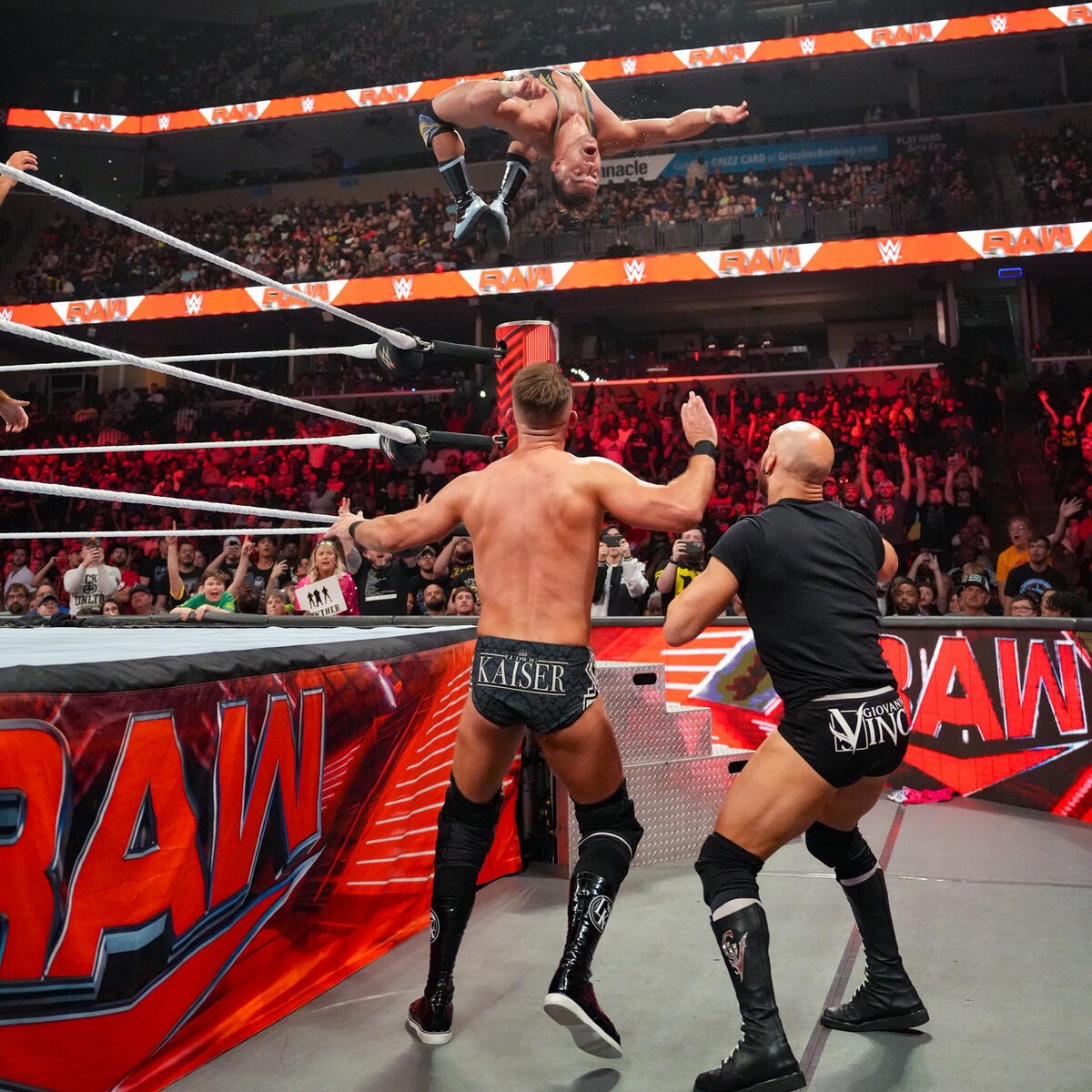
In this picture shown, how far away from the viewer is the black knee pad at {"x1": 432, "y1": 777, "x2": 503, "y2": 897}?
226 cm

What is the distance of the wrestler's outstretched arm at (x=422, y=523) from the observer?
236cm

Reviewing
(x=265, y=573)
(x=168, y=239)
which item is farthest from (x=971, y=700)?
(x=265, y=573)

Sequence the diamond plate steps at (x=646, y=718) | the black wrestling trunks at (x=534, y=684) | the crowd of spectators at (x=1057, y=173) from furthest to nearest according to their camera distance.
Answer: the crowd of spectators at (x=1057, y=173) → the diamond plate steps at (x=646, y=718) → the black wrestling trunks at (x=534, y=684)

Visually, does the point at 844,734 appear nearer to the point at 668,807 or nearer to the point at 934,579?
the point at 668,807

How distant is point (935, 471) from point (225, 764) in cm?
844

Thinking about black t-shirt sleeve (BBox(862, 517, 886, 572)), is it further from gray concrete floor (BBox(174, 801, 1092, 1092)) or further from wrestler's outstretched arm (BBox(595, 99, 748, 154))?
wrestler's outstretched arm (BBox(595, 99, 748, 154))

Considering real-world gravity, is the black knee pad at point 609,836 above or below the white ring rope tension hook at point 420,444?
below

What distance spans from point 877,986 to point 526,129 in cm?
287

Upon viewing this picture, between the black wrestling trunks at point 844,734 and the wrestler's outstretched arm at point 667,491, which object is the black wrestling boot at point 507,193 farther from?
the black wrestling trunks at point 844,734

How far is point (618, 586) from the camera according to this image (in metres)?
5.66

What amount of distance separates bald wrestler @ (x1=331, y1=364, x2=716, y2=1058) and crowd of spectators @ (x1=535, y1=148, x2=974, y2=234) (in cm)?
1203

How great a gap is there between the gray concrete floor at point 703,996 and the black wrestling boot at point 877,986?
0.04 m

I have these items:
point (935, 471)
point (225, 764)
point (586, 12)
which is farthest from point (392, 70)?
point (225, 764)

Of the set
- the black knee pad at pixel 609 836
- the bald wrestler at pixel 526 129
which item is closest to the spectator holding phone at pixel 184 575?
the bald wrestler at pixel 526 129
